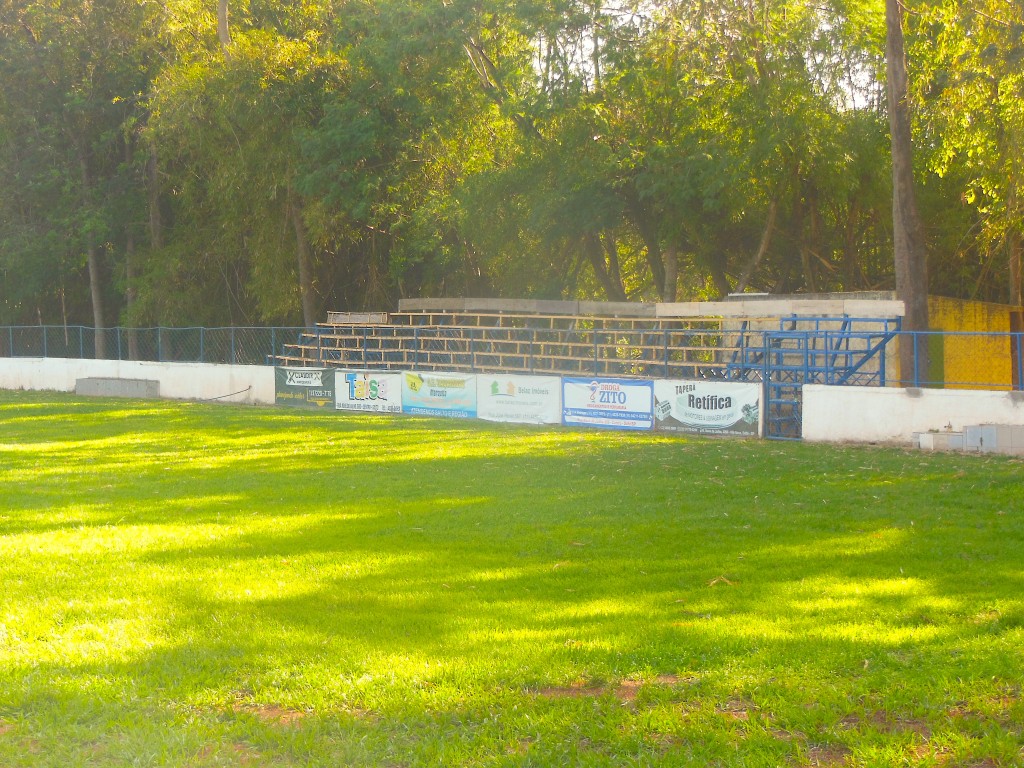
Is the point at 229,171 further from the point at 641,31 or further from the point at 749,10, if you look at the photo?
the point at 749,10

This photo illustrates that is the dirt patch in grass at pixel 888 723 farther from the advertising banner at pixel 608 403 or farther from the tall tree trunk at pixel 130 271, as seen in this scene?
the tall tree trunk at pixel 130 271

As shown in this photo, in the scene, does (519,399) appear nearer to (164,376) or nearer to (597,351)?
(597,351)

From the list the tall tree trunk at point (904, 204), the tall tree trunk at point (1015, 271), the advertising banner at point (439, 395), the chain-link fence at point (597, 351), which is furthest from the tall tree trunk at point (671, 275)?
the tall tree trunk at point (904, 204)

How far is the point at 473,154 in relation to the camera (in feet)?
144

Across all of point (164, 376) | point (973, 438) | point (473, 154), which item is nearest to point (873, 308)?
point (973, 438)

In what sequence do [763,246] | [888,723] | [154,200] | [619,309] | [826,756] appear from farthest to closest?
[154,200] < [763,246] < [619,309] < [888,723] < [826,756]

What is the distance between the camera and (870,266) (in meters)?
42.3

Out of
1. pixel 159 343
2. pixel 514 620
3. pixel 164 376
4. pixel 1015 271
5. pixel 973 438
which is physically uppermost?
pixel 1015 271

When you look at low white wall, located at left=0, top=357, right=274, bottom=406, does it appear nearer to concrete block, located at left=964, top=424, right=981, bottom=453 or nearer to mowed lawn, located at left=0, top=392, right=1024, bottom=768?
mowed lawn, located at left=0, top=392, right=1024, bottom=768

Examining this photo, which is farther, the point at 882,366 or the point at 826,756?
the point at 882,366

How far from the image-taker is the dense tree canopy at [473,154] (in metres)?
34.7

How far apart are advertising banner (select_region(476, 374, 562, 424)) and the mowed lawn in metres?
10.0

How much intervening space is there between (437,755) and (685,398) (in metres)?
19.8

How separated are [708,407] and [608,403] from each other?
2619 mm
